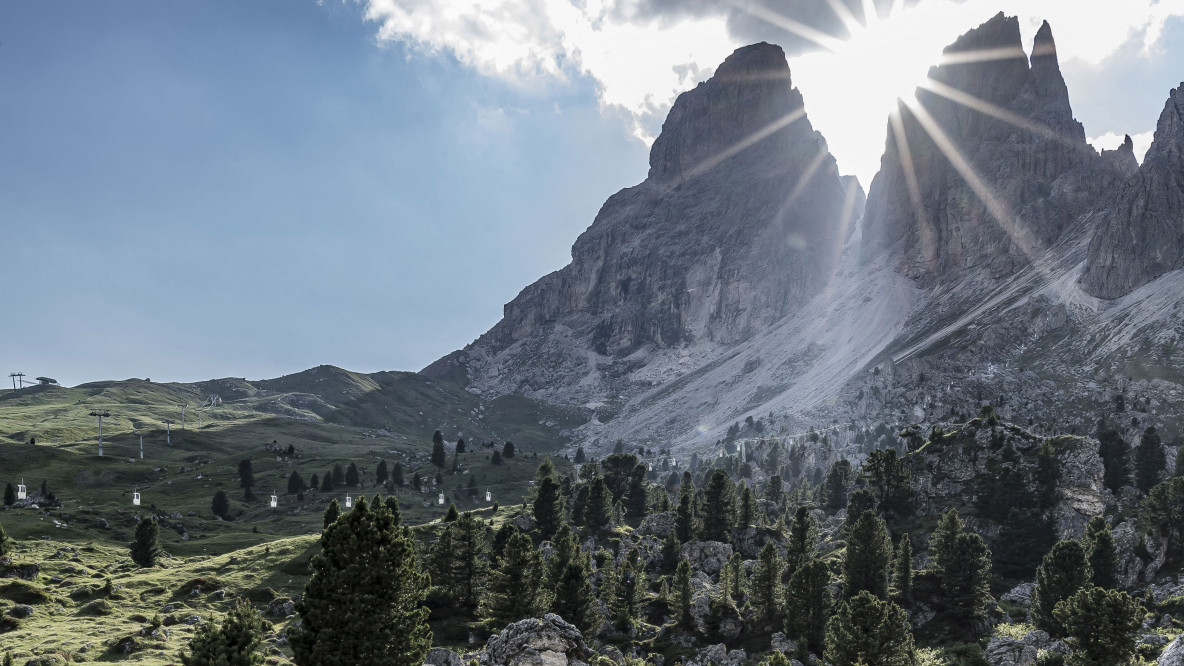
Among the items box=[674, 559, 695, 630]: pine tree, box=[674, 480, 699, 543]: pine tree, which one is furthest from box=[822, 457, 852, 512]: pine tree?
box=[674, 559, 695, 630]: pine tree

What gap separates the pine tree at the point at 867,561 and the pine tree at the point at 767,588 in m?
9.59

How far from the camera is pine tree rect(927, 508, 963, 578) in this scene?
84.0 m

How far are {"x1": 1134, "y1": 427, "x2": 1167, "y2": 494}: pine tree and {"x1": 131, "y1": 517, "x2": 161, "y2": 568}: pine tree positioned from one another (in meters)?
156

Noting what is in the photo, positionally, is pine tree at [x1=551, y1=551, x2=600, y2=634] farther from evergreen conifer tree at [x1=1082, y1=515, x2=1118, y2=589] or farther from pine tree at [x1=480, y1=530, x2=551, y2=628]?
evergreen conifer tree at [x1=1082, y1=515, x2=1118, y2=589]

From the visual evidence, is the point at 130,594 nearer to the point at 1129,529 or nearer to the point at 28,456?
the point at 1129,529

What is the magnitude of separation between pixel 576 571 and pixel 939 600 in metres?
45.3

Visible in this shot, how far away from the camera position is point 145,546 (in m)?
96.3

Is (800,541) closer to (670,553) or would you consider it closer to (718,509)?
(718,509)

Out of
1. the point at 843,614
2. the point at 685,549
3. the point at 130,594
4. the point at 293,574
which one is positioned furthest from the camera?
the point at 685,549

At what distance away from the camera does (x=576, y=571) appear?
8031 centimetres

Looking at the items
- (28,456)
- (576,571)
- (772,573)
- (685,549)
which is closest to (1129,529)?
(772,573)

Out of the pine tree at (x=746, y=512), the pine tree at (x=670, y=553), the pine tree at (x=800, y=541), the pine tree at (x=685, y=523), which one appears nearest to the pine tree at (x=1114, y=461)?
the pine tree at (x=800, y=541)

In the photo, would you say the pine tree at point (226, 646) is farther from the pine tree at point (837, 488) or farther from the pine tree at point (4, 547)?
the pine tree at point (837, 488)

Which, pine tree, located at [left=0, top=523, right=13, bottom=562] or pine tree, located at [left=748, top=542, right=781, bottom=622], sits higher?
pine tree, located at [left=0, top=523, right=13, bottom=562]
